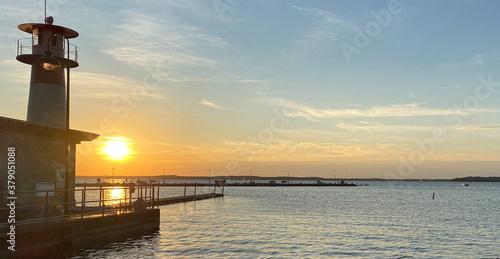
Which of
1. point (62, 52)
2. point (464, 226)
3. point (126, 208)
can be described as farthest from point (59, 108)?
point (464, 226)

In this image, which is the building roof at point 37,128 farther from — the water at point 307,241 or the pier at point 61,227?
the water at point 307,241

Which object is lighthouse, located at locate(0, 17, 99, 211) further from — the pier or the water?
the water

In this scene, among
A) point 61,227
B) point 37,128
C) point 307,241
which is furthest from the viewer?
point 307,241

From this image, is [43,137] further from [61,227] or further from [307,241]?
[307,241]

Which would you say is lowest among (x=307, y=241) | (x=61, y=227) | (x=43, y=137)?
(x=307, y=241)

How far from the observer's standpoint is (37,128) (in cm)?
2852

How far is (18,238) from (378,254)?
20775 mm

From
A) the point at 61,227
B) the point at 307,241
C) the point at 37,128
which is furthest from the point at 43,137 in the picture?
the point at 307,241

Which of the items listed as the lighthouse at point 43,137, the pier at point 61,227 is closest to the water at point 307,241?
the pier at point 61,227

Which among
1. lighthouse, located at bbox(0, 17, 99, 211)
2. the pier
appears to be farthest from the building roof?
the pier

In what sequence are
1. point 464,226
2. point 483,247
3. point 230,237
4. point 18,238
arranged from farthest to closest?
point 464,226 → point 230,237 → point 483,247 → point 18,238

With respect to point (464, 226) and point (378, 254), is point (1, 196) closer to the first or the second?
point (378, 254)

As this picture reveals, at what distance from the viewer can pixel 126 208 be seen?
3397 cm

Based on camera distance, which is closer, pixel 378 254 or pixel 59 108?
pixel 378 254
